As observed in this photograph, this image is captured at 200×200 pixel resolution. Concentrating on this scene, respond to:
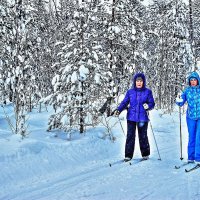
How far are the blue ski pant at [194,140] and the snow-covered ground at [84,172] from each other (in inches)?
17.3

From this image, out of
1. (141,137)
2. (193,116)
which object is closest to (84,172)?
(141,137)

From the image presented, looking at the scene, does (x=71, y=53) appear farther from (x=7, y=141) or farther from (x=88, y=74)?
(x=7, y=141)

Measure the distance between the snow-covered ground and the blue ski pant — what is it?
1.44 feet

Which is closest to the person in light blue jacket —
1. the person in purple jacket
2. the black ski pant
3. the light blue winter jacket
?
the light blue winter jacket

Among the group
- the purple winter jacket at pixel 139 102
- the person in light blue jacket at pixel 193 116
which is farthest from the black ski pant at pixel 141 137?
the person in light blue jacket at pixel 193 116

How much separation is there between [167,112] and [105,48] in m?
5.71

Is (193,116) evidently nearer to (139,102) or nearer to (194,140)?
(194,140)

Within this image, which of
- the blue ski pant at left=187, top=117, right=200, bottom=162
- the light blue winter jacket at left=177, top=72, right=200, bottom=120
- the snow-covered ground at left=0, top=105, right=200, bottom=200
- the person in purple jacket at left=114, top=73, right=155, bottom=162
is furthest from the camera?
the person in purple jacket at left=114, top=73, right=155, bottom=162

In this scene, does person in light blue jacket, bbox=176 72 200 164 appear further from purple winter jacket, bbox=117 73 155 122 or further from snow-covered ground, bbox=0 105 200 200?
purple winter jacket, bbox=117 73 155 122

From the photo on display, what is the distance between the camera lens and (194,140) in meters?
8.52

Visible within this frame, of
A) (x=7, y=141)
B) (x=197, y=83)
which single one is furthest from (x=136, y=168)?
(x=7, y=141)

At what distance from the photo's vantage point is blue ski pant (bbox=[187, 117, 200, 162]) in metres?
8.32

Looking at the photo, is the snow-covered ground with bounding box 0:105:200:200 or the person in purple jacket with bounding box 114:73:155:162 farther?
the person in purple jacket with bounding box 114:73:155:162

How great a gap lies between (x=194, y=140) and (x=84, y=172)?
108 inches
